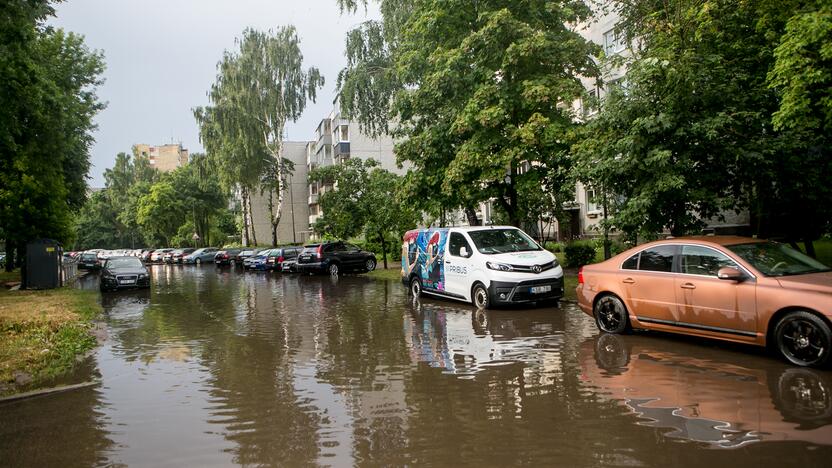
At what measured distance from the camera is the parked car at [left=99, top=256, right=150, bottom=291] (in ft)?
80.2

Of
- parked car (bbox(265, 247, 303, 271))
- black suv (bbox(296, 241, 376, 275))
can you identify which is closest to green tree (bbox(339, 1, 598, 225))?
black suv (bbox(296, 241, 376, 275))

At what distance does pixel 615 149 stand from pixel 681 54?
94.7 inches

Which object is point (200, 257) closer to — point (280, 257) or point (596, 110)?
point (280, 257)

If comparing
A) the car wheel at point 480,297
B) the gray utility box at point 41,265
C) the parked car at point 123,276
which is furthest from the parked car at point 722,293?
the gray utility box at point 41,265

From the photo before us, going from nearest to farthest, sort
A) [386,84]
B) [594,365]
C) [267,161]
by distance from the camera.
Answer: [594,365], [386,84], [267,161]

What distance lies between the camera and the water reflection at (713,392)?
5016 mm

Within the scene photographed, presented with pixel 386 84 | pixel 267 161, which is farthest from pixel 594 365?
pixel 267 161

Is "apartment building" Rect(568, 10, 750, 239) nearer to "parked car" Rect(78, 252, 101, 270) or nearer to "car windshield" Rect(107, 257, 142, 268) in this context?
"car windshield" Rect(107, 257, 142, 268)

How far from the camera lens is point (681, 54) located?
12.6 m

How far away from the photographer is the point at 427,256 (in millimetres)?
16422

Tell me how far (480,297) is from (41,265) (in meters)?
19.4

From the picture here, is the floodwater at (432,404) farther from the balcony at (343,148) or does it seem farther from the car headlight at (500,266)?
the balcony at (343,148)

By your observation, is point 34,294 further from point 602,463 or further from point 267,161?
point 267,161

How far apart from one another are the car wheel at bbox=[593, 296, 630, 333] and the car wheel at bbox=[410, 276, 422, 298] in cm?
731
